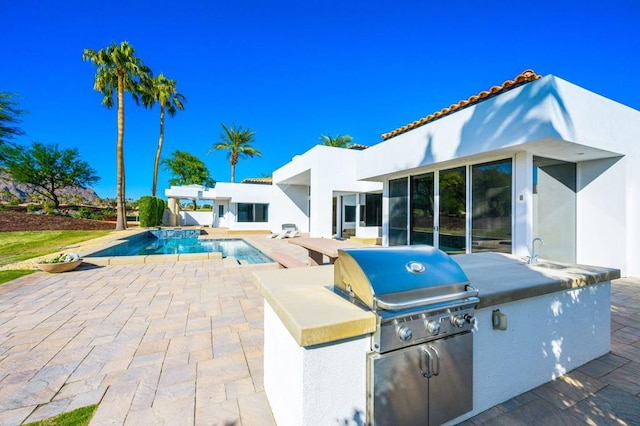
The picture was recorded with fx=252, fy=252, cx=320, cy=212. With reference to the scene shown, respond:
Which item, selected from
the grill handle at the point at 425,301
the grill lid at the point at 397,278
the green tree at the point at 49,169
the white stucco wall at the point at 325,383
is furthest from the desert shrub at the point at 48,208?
the grill handle at the point at 425,301

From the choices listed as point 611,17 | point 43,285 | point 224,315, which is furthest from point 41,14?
point 611,17

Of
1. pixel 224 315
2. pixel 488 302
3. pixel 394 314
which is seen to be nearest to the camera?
pixel 394 314

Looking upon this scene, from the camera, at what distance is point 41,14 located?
1113 centimetres

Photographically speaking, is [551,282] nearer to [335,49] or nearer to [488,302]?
[488,302]

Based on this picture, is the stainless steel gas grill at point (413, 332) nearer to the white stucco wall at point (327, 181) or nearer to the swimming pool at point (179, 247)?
the swimming pool at point (179, 247)

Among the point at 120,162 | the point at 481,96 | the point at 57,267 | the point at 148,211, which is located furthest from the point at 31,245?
the point at 481,96

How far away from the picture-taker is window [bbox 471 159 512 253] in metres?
6.07

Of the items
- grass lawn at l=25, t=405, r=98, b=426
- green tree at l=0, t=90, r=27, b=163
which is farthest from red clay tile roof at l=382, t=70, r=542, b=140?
green tree at l=0, t=90, r=27, b=163

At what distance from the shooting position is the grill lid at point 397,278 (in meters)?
1.46

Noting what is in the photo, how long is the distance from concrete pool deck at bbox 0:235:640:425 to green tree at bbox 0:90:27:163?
20052mm

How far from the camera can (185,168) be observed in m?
36.1

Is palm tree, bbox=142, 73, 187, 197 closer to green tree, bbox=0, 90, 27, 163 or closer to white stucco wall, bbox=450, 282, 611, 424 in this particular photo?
green tree, bbox=0, 90, 27, 163

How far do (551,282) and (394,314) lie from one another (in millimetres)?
1766

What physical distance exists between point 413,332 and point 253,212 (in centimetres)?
2101
